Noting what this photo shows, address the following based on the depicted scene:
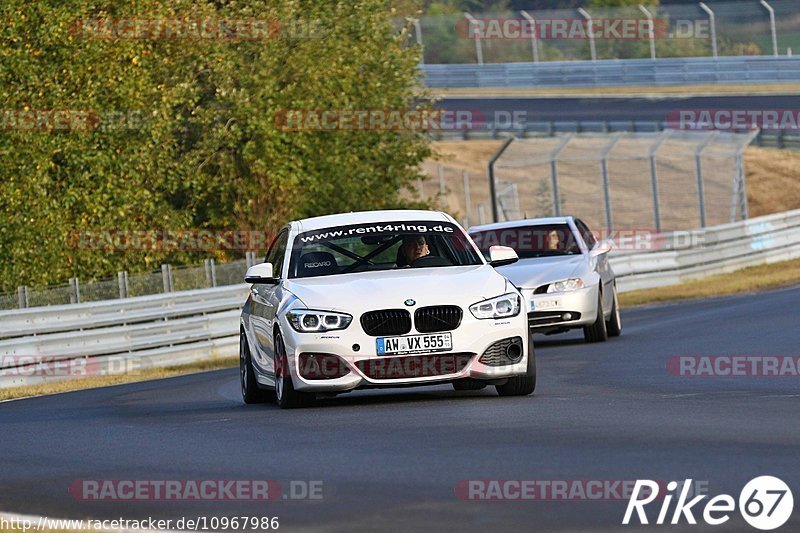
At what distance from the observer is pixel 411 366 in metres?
12.2

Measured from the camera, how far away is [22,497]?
8.89 m

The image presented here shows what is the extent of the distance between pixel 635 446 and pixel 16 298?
594 inches

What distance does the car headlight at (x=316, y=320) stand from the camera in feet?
40.0

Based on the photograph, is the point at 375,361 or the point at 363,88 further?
the point at 363,88

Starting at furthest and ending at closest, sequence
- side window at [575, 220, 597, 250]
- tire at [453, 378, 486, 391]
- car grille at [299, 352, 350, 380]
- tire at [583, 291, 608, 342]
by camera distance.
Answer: side window at [575, 220, 597, 250], tire at [583, 291, 608, 342], tire at [453, 378, 486, 391], car grille at [299, 352, 350, 380]

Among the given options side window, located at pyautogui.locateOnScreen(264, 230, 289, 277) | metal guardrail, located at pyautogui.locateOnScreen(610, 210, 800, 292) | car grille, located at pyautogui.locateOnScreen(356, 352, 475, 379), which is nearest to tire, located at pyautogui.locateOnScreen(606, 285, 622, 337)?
side window, located at pyautogui.locateOnScreen(264, 230, 289, 277)

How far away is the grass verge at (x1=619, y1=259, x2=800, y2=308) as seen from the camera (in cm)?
3052

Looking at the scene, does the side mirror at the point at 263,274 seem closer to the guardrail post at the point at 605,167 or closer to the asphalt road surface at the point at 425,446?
the asphalt road surface at the point at 425,446

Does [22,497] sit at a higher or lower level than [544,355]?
higher

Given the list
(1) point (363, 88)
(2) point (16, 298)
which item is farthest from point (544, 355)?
(1) point (363, 88)

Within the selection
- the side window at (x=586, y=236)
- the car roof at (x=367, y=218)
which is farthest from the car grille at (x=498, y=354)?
the side window at (x=586, y=236)

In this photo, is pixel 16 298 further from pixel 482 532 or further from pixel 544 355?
pixel 482 532

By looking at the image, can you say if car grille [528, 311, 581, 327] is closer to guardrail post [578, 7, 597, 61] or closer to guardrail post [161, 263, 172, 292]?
guardrail post [161, 263, 172, 292]

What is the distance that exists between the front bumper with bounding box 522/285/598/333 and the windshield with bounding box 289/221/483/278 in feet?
19.0
